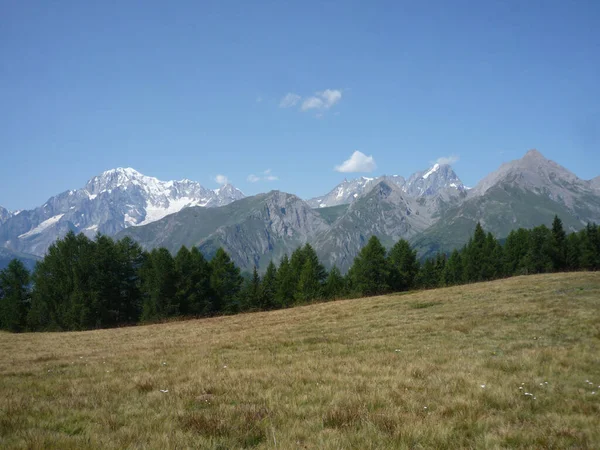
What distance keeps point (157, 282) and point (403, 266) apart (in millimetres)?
53271

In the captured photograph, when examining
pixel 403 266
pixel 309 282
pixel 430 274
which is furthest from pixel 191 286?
pixel 430 274

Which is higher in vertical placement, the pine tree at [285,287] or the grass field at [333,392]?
the grass field at [333,392]

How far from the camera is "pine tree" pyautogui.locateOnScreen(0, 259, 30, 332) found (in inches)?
2689

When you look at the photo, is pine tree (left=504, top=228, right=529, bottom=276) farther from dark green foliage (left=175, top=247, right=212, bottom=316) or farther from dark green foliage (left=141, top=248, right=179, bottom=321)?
dark green foliage (left=141, top=248, right=179, bottom=321)

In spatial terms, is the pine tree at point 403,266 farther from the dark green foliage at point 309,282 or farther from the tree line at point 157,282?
the dark green foliage at point 309,282

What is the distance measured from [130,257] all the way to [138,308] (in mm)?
9558

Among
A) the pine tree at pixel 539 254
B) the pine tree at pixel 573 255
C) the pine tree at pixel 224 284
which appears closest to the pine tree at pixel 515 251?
the pine tree at pixel 539 254

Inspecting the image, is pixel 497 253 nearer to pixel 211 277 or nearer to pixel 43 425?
pixel 211 277

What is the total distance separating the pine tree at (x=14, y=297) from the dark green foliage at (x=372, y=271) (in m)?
63.8

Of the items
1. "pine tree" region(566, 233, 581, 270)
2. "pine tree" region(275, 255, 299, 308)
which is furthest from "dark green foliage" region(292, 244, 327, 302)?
"pine tree" region(566, 233, 581, 270)

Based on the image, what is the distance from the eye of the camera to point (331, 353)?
15.4 metres

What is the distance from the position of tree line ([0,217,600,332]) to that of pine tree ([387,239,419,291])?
0.23 meters

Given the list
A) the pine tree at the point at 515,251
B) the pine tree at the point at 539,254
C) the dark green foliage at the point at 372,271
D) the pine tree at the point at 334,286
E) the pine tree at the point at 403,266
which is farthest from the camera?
the pine tree at the point at 515,251

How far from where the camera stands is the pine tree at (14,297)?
68.3 metres
